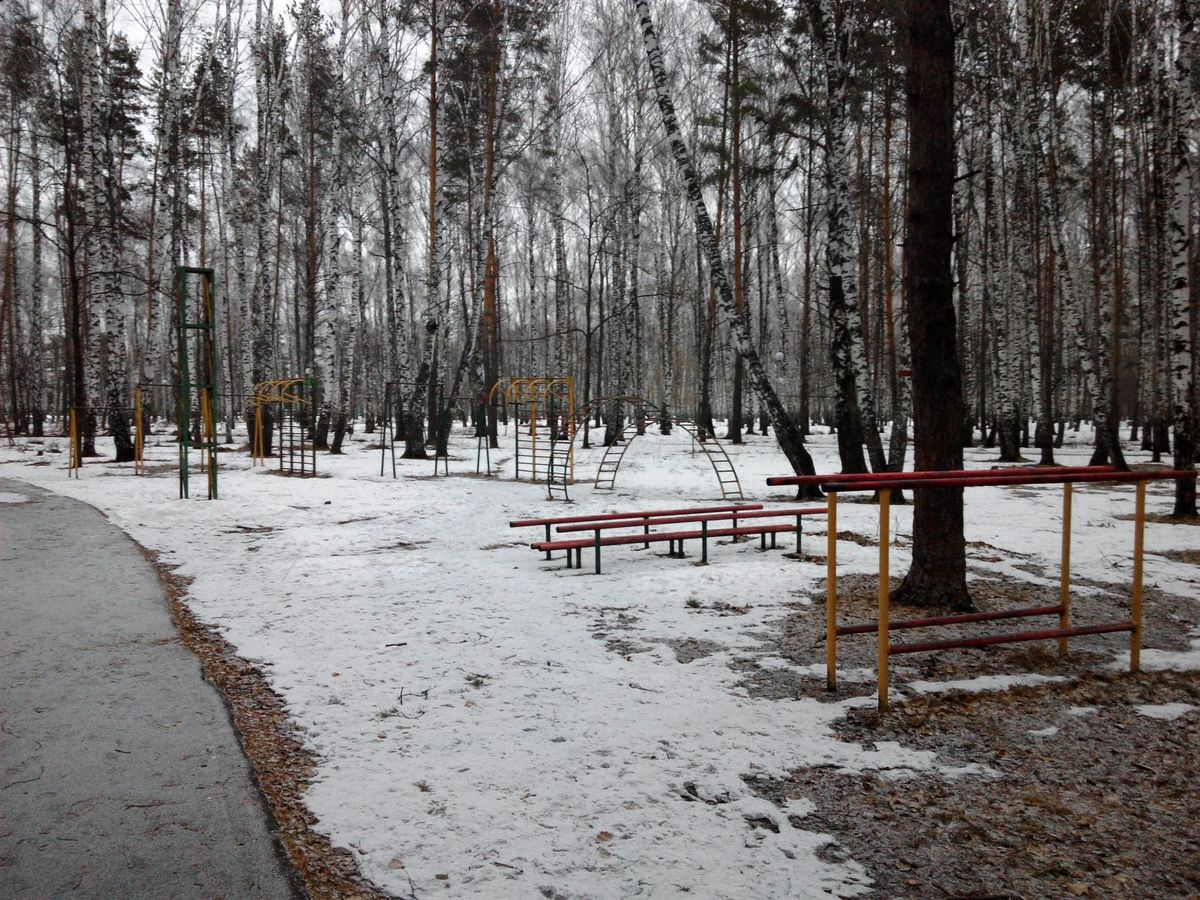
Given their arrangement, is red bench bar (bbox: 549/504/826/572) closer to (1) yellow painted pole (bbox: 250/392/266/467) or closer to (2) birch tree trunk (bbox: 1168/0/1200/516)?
(2) birch tree trunk (bbox: 1168/0/1200/516)

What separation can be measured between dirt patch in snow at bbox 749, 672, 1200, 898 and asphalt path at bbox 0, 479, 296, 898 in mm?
2034

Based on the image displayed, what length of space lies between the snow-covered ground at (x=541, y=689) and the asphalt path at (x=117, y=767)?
33cm

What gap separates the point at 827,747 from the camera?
10.8 ft

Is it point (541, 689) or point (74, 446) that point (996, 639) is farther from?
point (74, 446)

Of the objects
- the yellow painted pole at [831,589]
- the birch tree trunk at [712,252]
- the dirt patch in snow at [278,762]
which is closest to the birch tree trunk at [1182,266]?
the birch tree trunk at [712,252]

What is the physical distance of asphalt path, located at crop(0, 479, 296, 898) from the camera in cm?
229

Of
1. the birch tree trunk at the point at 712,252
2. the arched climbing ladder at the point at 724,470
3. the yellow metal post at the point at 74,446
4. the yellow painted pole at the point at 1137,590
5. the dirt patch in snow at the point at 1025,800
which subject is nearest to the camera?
the dirt patch in snow at the point at 1025,800

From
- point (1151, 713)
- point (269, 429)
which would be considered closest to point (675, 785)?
point (1151, 713)

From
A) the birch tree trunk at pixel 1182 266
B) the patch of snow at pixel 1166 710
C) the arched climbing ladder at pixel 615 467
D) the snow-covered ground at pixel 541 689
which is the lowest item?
the patch of snow at pixel 1166 710

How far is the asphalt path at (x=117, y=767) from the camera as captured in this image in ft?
7.50

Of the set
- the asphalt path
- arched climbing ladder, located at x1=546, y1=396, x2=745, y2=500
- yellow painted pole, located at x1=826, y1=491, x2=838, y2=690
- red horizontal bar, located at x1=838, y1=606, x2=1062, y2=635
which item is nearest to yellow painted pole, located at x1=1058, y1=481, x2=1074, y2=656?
red horizontal bar, located at x1=838, y1=606, x2=1062, y2=635

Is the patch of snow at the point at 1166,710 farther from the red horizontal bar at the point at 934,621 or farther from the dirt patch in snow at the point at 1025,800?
the red horizontal bar at the point at 934,621

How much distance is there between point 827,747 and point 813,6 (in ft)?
36.5

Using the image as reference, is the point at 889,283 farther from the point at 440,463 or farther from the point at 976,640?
the point at 976,640
